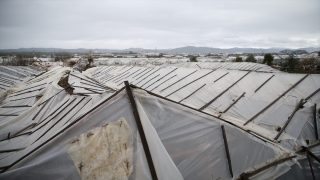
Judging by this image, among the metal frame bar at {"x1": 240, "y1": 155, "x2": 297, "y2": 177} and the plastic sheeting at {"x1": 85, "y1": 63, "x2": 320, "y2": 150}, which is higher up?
the plastic sheeting at {"x1": 85, "y1": 63, "x2": 320, "y2": 150}

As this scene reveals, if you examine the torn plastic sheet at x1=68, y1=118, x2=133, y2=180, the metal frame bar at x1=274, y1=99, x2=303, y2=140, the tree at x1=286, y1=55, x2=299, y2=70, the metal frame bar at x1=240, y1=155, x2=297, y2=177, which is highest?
the tree at x1=286, y1=55, x2=299, y2=70

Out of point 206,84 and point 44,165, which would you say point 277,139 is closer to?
point 206,84

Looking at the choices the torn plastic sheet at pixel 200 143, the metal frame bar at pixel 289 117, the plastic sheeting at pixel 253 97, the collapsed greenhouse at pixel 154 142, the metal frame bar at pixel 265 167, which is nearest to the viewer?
the collapsed greenhouse at pixel 154 142

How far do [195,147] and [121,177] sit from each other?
5.18ft

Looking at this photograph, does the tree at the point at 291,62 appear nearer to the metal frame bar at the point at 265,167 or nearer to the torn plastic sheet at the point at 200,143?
the metal frame bar at the point at 265,167

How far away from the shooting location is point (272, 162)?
11.9 feet

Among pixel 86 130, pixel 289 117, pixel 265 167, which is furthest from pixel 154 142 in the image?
pixel 289 117

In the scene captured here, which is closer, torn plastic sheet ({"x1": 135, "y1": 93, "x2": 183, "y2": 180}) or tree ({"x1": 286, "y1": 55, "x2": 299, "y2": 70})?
torn plastic sheet ({"x1": 135, "y1": 93, "x2": 183, "y2": 180})

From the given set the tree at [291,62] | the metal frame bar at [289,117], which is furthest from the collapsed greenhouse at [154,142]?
the tree at [291,62]

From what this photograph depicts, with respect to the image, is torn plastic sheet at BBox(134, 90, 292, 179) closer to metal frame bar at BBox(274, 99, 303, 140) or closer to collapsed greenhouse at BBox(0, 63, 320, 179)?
collapsed greenhouse at BBox(0, 63, 320, 179)

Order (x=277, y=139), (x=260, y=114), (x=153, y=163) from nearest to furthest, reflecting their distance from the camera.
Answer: (x=153, y=163), (x=277, y=139), (x=260, y=114)

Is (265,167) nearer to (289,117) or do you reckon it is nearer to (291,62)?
(289,117)

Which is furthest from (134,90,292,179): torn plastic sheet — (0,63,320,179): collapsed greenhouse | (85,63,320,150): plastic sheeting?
(85,63,320,150): plastic sheeting

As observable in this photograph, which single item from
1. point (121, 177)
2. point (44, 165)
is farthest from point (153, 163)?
point (44, 165)
